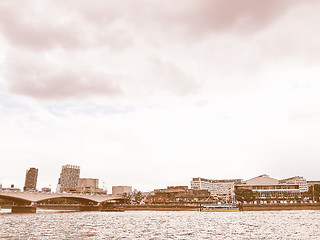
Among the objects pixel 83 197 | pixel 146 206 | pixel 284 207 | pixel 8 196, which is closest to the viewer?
pixel 8 196

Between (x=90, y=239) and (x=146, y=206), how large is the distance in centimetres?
14330

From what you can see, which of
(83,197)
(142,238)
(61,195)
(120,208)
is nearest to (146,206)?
(120,208)

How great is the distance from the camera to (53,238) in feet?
165

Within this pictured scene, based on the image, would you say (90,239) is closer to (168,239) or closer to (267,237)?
(168,239)

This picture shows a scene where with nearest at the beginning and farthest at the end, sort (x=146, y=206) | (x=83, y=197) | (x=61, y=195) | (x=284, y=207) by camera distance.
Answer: (x=284, y=207)
(x=61, y=195)
(x=83, y=197)
(x=146, y=206)

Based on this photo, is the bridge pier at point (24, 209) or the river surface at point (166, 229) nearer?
the river surface at point (166, 229)

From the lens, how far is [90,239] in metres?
49.2

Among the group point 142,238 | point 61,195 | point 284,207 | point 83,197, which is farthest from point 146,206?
point 142,238

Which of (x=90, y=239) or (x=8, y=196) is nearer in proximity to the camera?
(x=90, y=239)

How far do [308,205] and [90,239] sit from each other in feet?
441

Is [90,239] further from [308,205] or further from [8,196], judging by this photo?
[308,205]

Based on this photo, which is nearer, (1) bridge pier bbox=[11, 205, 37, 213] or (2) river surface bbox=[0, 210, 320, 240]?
(2) river surface bbox=[0, 210, 320, 240]

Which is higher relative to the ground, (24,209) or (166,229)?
(24,209)

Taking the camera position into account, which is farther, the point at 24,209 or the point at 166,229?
the point at 24,209
